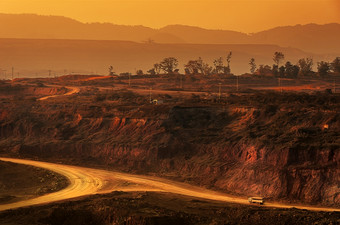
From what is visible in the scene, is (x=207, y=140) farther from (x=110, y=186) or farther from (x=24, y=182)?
(x=24, y=182)

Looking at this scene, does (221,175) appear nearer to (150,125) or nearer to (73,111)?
(150,125)

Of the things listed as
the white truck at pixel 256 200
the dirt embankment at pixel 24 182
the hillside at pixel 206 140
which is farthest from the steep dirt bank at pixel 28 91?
the white truck at pixel 256 200

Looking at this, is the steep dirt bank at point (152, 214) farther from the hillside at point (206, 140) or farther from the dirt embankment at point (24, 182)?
the hillside at point (206, 140)

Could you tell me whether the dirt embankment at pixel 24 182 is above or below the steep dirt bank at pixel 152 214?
below

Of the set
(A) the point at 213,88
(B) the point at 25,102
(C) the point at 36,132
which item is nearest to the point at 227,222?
(C) the point at 36,132

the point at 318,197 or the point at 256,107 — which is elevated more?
the point at 256,107

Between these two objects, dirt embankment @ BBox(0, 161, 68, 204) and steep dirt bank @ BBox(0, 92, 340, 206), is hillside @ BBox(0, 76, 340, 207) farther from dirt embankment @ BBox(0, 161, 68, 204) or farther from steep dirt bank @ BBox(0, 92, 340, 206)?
dirt embankment @ BBox(0, 161, 68, 204)
